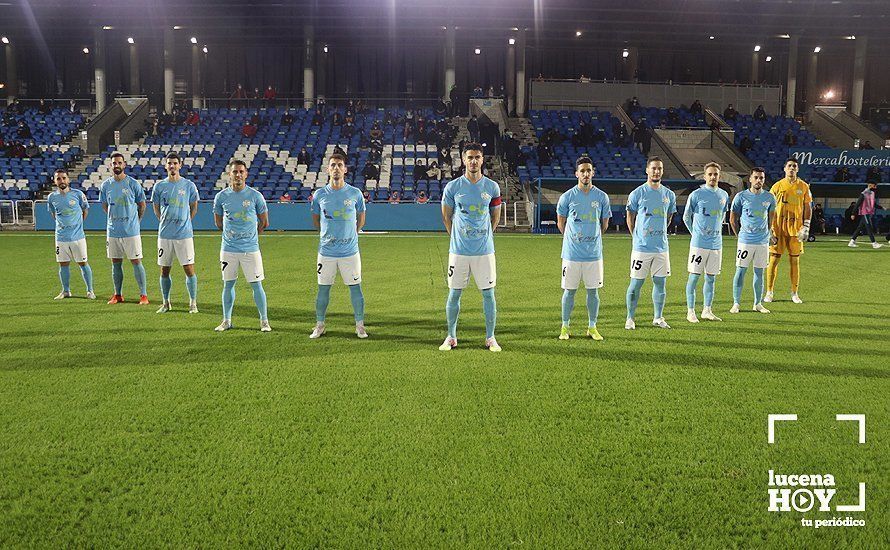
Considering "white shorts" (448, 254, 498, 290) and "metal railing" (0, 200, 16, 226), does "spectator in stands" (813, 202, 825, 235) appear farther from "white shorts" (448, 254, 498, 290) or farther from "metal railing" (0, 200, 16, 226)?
"metal railing" (0, 200, 16, 226)

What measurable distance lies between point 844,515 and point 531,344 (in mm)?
4214

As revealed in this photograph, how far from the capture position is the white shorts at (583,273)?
7.90 meters

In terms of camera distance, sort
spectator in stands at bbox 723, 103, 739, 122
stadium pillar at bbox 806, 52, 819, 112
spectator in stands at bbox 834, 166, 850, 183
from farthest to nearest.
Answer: stadium pillar at bbox 806, 52, 819, 112 → spectator in stands at bbox 723, 103, 739, 122 → spectator in stands at bbox 834, 166, 850, 183

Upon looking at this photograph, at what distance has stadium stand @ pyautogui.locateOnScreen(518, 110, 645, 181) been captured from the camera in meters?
29.9

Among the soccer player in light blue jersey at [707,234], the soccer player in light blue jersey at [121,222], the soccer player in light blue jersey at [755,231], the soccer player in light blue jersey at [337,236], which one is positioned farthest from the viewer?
the soccer player in light blue jersey at [121,222]

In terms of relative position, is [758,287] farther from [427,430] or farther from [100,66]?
[100,66]

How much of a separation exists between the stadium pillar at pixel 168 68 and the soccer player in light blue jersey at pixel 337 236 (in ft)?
118

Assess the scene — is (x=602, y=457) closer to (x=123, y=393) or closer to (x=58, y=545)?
(x=58, y=545)

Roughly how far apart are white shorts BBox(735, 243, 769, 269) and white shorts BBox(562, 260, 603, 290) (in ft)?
10.8

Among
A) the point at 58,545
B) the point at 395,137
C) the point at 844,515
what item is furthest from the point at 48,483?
the point at 395,137

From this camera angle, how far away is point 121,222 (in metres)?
10.4

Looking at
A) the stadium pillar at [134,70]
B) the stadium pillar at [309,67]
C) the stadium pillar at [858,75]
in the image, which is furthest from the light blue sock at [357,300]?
the stadium pillar at [858,75]

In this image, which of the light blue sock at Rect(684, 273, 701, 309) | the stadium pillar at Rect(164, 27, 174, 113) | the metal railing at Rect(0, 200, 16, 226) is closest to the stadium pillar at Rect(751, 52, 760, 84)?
the stadium pillar at Rect(164, 27, 174, 113)

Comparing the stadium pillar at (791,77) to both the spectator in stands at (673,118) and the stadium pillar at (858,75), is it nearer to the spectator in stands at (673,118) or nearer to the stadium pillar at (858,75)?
the stadium pillar at (858,75)
